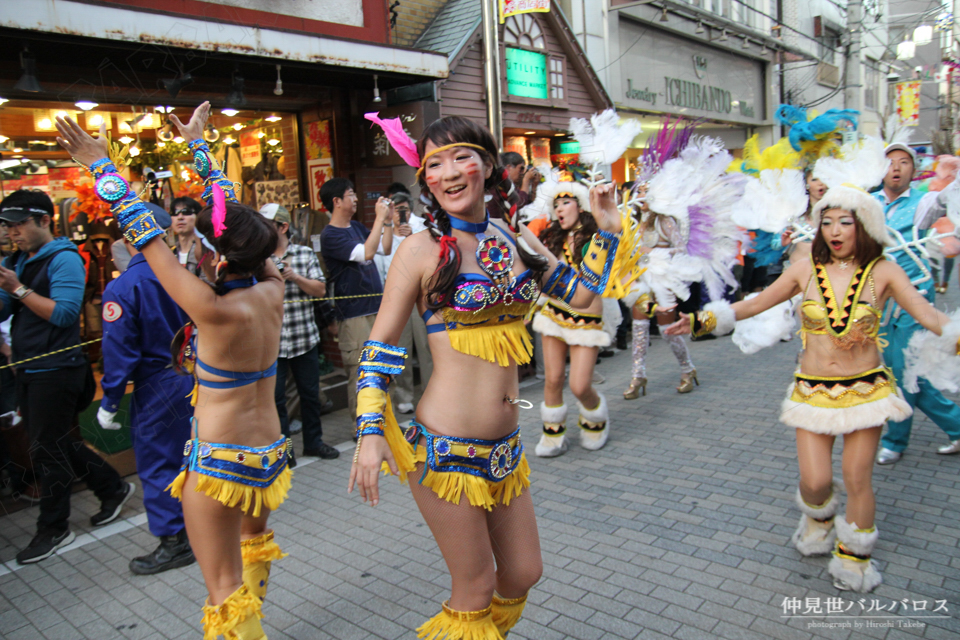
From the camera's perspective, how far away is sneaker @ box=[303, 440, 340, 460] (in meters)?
5.59

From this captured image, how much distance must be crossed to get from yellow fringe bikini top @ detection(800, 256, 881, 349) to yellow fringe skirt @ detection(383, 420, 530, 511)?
2.03 m

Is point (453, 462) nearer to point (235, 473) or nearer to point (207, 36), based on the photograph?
point (235, 473)

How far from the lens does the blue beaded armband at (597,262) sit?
2.75m

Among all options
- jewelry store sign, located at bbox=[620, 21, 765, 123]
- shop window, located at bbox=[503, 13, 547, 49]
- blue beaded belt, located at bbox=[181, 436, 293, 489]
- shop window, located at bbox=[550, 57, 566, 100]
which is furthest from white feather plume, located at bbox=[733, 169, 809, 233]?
jewelry store sign, located at bbox=[620, 21, 765, 123]

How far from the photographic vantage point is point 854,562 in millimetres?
3277

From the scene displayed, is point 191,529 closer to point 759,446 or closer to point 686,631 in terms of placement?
point 686,631

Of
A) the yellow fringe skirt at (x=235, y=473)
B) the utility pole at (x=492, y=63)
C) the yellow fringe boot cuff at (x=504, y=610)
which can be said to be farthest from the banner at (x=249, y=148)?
the yellow fringe boot cuff at (x=504, y=610)

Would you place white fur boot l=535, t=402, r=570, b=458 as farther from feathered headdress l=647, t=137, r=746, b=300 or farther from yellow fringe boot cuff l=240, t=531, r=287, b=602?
yellow fringe boot cuff l=240, t=531, r=287, b=602

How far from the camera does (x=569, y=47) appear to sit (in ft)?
36.1

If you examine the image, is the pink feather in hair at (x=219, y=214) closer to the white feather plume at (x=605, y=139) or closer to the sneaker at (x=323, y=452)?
the white feather plume at (x=605, y=139)

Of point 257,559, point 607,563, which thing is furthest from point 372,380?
point 607,563

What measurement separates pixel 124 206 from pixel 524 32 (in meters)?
8.91

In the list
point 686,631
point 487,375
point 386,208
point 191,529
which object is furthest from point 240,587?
point 386,208

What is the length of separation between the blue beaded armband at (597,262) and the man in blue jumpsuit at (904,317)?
2.87 meters
